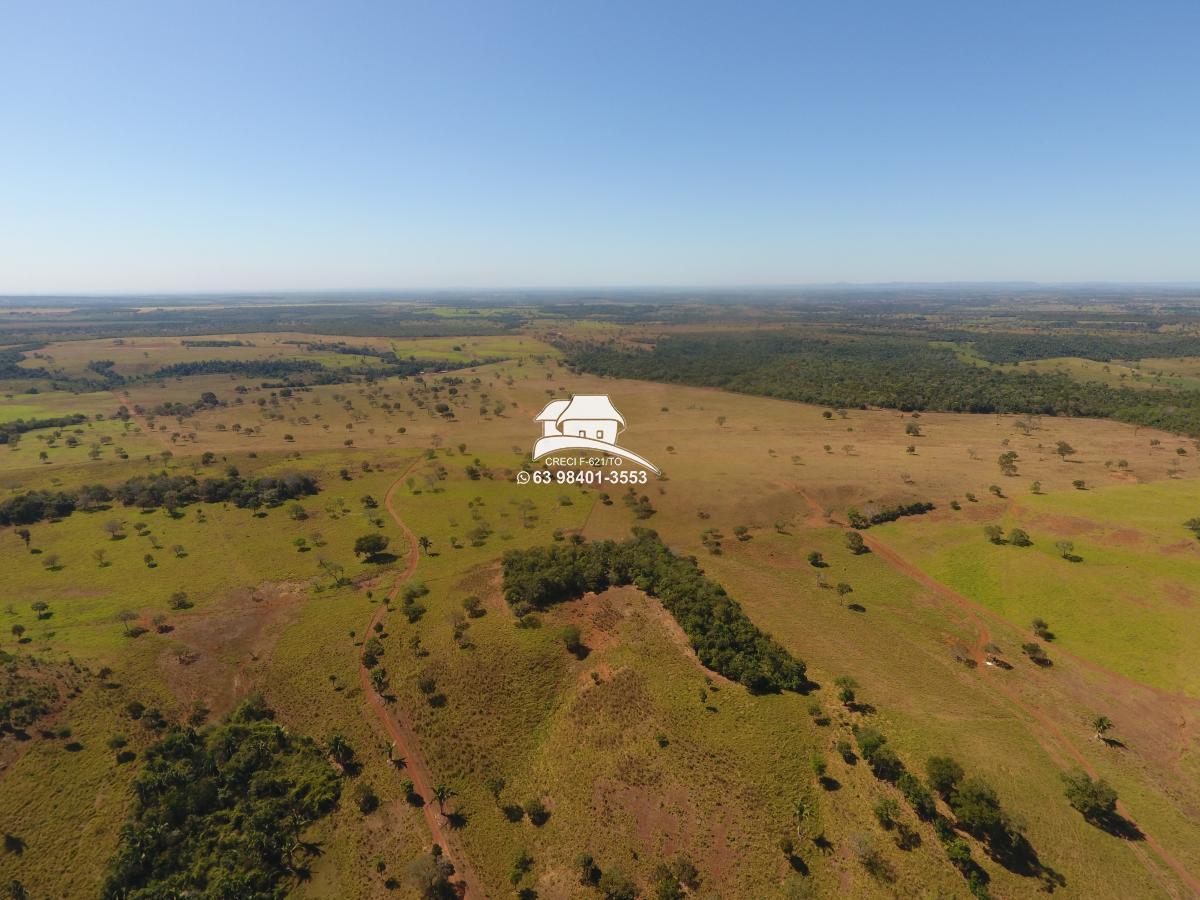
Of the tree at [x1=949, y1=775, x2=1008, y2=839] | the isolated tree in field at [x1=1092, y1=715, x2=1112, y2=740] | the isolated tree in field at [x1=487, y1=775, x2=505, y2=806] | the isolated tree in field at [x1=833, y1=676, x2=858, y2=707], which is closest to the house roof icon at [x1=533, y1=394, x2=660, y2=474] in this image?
the isolated tree in field at [x1=833, y1=676, x2=858, y2=707]

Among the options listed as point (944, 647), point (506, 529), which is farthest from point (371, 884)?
point (944, 647)

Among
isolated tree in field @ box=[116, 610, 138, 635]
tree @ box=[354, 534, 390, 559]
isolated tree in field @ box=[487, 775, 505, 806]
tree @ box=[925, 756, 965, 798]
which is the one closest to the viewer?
tree @ box=[925, 756, 965, 798]

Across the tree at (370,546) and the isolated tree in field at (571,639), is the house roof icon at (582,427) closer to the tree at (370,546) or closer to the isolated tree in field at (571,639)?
the tree at (370,546)

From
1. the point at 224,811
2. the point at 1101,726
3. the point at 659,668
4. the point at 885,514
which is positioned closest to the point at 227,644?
the point at 224,811

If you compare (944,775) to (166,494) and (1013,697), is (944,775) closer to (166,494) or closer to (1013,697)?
(1013,697)

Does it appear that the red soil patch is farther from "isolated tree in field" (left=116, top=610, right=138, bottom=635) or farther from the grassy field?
"isolated tree in field" (left=116, top=610, right=138, bottom=635)

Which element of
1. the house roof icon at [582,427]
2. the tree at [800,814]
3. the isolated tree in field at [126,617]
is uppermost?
the house roof icon at [582,427]

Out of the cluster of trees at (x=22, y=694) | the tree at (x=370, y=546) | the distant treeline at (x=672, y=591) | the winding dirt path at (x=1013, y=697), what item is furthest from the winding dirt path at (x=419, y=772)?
the winding dirt path at (x=1013, y=697)
